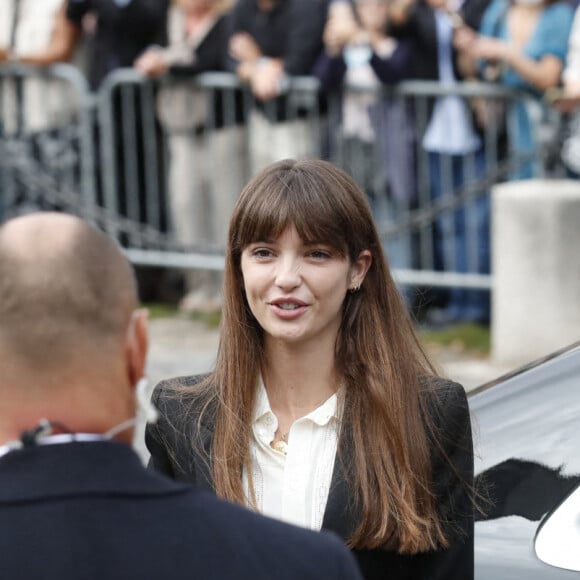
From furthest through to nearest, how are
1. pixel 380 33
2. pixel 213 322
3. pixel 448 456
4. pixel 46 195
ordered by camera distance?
pixel 46 195 < pixel 213 322 < pixel 380 33 < pixel 448 456

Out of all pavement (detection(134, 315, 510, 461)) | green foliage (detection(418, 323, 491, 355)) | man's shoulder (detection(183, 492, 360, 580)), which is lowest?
pavement (detection(134, 315, 510, 461))

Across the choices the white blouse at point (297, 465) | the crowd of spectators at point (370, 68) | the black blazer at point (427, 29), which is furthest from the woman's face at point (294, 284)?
the black blazer at point (427, 29)

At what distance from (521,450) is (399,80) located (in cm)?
534

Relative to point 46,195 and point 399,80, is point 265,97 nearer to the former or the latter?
point 399,80

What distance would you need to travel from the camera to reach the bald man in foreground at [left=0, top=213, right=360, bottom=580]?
1762 millimetres

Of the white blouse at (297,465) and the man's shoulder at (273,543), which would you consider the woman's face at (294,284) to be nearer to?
the white blouse at (297,465)

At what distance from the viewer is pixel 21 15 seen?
378 inches

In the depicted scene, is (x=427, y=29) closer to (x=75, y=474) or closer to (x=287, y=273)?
(x=287, y=273)

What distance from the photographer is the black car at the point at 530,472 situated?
276cm

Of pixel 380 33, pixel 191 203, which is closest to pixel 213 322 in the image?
pixel 191 203

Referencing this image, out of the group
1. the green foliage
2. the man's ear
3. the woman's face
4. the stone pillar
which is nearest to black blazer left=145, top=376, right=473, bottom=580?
the woman's face

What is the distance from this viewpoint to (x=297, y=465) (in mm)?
2988

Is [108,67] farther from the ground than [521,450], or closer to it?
farther from the ground

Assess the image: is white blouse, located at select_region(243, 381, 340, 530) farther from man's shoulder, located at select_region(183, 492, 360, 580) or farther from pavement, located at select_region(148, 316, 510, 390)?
pavement, located at select_region(148, 316, 510, 390)
